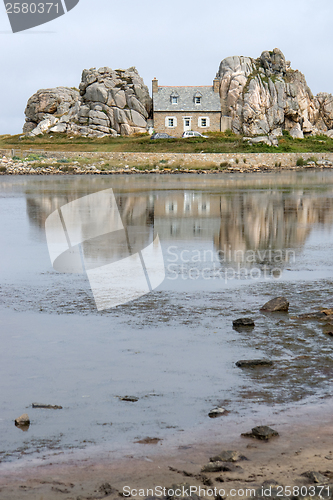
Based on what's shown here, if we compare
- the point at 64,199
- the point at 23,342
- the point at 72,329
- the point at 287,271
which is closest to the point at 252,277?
the point at 287,271

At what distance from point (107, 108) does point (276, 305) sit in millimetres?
76287

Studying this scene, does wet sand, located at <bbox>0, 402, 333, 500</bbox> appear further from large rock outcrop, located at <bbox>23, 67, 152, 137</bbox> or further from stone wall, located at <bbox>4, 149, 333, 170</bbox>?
large rock outcrop, located at <bbox>23, 67, 152, 137</bbox>

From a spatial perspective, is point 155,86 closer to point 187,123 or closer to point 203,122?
point 187,123

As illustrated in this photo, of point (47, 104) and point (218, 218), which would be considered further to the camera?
point (47, 104)

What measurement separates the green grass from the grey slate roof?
4.93 meters

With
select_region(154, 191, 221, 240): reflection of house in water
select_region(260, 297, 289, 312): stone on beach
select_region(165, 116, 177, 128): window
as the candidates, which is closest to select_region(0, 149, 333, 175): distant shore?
select_region(165, 116, 177, 128): window

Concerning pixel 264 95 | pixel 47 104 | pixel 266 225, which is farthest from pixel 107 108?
pixel 266 225

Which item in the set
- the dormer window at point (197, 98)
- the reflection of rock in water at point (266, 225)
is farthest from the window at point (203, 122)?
the reflection of rock in water at point (266, 225)

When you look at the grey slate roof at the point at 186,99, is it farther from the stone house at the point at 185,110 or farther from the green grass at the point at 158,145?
the green grass at the point at 158,145

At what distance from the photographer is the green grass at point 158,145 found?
70500 mm

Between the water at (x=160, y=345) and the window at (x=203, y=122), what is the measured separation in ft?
235

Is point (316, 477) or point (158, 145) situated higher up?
point (158, 145)

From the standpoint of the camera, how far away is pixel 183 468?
3.97 metres

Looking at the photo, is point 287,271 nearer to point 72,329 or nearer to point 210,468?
point 72,329
